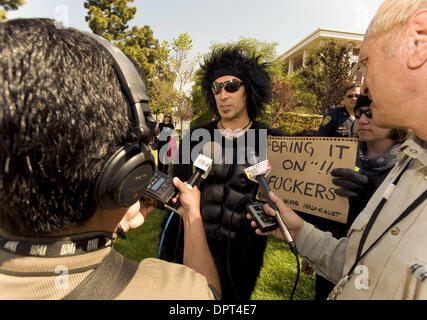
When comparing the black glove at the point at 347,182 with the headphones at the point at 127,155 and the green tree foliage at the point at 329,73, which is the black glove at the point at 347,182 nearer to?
the headphones at the point at 127,155

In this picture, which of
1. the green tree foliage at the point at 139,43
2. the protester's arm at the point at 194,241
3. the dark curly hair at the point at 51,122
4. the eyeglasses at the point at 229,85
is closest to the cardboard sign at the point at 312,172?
the protester's arm at the point at 194,241

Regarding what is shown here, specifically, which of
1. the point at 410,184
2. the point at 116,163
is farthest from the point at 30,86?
the point at 410,184

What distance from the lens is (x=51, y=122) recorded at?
0.52 meters

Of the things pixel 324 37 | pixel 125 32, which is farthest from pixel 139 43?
pixel 324 37

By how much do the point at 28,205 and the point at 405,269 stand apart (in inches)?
47.0

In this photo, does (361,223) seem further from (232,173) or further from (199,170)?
(232,173)

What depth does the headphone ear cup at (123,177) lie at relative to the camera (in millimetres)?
636

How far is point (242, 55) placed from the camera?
262cm

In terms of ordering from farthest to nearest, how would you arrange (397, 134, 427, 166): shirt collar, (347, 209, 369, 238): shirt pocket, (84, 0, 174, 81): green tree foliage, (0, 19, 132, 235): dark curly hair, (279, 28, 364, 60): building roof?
1. (279, 28, 364, 60): building roof
2. (84, 0, 174, 81): green tree foliage
3. (347, 209, 369, 238): shirt pocket
4. (397, 134, 427, 166): shirt collar
5. (0, 19, 132, 235): dark curly hair

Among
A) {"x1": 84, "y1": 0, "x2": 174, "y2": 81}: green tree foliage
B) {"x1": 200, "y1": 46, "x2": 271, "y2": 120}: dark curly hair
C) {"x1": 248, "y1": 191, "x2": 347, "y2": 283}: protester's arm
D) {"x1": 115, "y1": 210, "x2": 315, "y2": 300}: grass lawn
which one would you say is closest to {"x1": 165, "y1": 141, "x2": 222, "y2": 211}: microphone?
{"x1": 248, "y1": 191, "x2": 347, "y2": 283}: protester's arm

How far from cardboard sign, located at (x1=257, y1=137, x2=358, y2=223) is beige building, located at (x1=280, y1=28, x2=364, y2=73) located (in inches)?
1166

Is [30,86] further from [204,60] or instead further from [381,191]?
[204,60]

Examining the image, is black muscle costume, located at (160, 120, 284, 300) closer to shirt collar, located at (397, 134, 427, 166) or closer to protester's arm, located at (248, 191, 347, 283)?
protester's arm, located at (248, 191, 347, 283)

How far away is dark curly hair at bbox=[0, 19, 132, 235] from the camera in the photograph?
50cm
